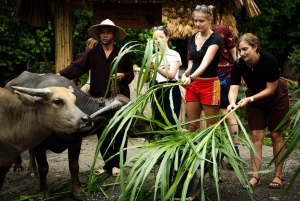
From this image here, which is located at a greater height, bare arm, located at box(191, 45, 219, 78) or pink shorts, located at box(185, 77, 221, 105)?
bare arm, located at box(191, 45, 219, 78)

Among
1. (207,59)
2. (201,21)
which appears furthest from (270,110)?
(201,21)

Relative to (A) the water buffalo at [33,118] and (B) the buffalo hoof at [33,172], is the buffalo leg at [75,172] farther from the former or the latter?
(B) the buffalo hoof at [33,172]

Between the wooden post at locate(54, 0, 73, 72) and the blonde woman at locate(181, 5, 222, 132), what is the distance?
299 cm

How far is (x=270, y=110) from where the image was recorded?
17.7 ft

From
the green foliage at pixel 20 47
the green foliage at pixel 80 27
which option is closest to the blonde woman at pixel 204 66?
the green foliage at pixel 80 27

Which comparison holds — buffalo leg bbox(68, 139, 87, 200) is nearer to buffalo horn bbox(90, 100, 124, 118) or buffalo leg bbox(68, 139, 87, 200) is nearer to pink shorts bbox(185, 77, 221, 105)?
buffalo horn bbox(90, 100, 124, 118)

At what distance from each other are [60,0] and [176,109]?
309cm

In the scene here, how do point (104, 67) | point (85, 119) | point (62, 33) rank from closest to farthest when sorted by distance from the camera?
point (85, 119)
point (104, 67)
point (62, 33)

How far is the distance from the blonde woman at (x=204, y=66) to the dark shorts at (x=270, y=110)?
0.42 meters

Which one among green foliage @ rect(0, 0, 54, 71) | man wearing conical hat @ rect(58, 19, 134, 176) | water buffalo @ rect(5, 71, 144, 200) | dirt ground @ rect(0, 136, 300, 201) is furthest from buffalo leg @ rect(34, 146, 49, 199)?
green foliage @ rect(0, 0, 54, 71)

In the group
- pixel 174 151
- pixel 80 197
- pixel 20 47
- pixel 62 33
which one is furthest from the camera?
pixel 20 47

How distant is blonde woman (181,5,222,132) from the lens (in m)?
5.19

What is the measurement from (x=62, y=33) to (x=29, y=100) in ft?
11.3

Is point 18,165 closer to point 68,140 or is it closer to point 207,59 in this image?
point 68,140
